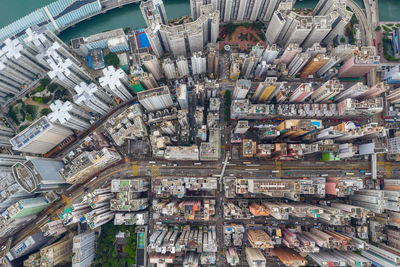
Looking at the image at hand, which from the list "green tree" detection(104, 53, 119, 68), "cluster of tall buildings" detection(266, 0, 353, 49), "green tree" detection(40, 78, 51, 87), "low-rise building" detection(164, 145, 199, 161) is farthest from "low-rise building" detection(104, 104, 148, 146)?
"cluster of tall buildings" detection(266, 0, 353, 49)

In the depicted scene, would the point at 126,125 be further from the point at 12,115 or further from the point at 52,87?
the point at 12,115

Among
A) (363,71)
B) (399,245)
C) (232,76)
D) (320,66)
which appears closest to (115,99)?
(232,76)

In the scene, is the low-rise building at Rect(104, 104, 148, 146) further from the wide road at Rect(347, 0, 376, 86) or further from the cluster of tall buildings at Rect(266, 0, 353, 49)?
the wide road at Rect(347, 0, 376, 86)

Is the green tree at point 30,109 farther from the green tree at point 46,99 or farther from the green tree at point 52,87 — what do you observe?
the green tree at point 52,87

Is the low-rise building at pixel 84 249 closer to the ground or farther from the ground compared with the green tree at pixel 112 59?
closer to the ground

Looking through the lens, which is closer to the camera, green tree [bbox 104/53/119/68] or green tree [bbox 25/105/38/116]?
green tree [bbox 25/105/38/116]

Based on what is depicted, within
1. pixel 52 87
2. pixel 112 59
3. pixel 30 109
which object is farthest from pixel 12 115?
pixel 112 59

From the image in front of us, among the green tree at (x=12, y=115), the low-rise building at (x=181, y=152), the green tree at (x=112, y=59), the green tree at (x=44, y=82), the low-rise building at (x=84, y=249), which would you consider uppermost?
the green tree at (x=112, y=59)

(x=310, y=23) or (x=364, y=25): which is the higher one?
(x=364, y=25)

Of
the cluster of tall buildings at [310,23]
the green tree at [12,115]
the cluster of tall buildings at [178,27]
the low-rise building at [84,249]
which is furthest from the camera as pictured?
the green tree at [12,115]

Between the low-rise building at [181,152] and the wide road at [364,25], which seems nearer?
the low-rise building at [181,152]

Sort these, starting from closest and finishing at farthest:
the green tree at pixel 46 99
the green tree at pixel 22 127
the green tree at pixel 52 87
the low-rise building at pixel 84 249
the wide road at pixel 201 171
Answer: the low-rise building at pixel 84 249 < the wide road at pixel 201 171 < the green tree at pixel 22 127 < the green tree at pixel 52 87 < the green tree at pixel 46 99

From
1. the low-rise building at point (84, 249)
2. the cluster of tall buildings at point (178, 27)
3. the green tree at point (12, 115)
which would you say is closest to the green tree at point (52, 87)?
the green tree at point (12, 115)
